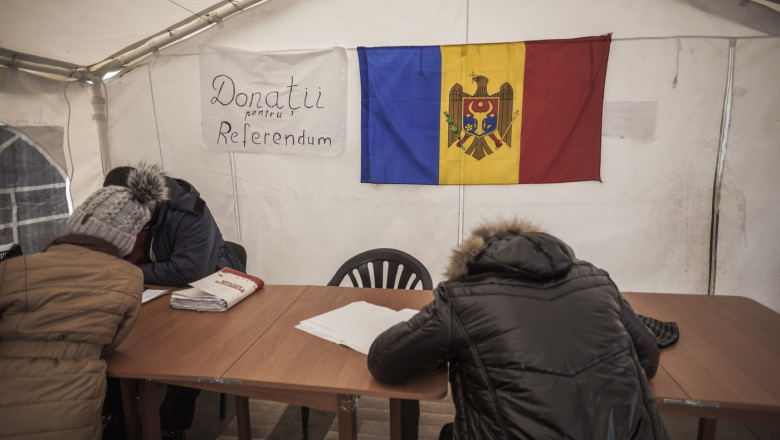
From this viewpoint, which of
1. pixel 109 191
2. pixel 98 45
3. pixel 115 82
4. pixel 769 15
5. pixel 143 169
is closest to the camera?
pixel 109 191

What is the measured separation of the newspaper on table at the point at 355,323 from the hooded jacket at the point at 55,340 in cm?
63

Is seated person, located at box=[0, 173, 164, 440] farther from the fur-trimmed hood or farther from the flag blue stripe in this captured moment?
the flag blue stripe

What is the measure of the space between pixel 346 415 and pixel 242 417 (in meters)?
0.89

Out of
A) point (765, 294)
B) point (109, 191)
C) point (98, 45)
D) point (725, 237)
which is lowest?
point (765, 294)

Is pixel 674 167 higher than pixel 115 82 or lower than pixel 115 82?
lower

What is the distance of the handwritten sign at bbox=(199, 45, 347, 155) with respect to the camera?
10.2 ft

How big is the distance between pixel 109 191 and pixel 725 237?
358cm

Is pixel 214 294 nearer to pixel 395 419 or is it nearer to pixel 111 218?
pixel 111 218

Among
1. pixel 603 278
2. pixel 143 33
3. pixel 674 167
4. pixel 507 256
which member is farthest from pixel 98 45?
pixel 674 167

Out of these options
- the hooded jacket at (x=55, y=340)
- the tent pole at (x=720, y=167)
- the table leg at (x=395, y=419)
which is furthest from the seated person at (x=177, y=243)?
the tent pole at (x=720, y=167)

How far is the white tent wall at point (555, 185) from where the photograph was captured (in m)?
2.78

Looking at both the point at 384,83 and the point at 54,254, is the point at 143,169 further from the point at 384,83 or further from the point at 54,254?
the point at 384,83

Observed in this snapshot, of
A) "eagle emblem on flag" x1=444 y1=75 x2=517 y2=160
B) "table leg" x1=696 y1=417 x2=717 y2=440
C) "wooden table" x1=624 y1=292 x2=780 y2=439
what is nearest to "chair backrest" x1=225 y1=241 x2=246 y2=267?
"eagle emblem on flag" x1=444 y1=75 x2=517 y2=160

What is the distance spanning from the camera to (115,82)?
3.34m
